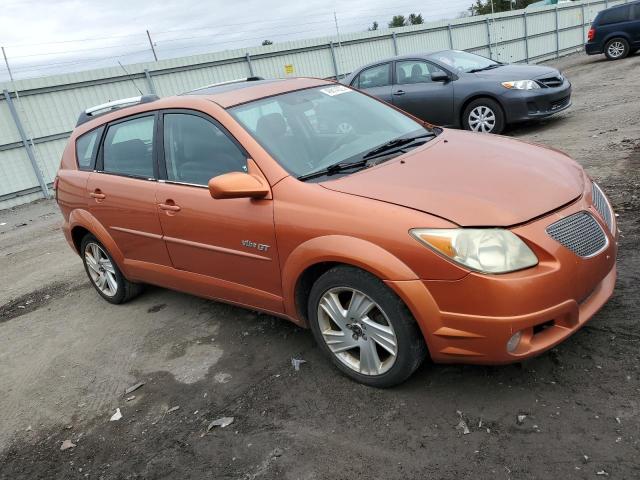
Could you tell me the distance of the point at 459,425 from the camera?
2654 mm

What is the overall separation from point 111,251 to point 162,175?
42.5 inches

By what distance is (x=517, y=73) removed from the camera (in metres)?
9.23

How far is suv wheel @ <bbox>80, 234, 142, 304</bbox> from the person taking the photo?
484 centimetres

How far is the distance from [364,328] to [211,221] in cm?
124

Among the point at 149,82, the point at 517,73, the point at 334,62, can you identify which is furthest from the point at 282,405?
the point at 334,62

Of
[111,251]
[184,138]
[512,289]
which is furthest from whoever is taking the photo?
[111,251]

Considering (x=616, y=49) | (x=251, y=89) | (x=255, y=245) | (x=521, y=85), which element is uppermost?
(x=251, y=89)

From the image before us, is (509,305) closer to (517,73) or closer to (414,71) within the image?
(517,73)

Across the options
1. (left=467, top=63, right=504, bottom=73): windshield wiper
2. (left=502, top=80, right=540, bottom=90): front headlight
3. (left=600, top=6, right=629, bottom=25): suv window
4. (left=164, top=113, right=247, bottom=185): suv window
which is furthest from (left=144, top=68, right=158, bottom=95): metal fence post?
(left=600, top=6, right=629, bottom=25): suv window

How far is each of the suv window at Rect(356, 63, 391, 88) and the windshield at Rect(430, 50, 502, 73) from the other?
3.09ft

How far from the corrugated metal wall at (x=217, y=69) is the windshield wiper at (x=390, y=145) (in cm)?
930

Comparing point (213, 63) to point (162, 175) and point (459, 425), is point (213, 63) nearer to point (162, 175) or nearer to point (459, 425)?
point (162, 175)

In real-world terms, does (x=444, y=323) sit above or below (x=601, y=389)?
above

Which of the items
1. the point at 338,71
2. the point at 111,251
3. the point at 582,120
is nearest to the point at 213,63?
the point at 338,71
